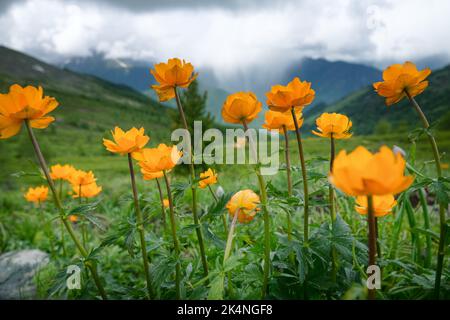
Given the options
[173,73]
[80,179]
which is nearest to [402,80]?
[173,73]

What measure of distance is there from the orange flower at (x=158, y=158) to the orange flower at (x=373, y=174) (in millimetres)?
675

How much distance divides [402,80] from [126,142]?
108cm

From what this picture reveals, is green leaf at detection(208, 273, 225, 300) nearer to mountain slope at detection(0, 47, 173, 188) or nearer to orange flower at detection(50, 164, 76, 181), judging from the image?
orange flower at detection(50, 164, 76, 181)

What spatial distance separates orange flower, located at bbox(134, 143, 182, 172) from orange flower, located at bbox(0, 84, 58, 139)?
0.37 meters

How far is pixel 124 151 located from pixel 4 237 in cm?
331

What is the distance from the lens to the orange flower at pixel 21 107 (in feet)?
3.61

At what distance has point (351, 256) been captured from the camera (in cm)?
117

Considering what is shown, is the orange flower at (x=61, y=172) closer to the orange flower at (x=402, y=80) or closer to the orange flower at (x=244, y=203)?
the orange flower at (x=244, y=203)

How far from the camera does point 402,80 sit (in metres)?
Answer: 1.22
